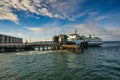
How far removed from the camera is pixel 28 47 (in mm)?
63344

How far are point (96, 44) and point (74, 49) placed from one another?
58089mm

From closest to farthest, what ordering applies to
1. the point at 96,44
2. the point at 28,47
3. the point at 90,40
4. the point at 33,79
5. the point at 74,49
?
1. the point at 33,79
2. the point at 74,49
3. the point at 28,47
4. the point at 90,40
5. the point at 96,44

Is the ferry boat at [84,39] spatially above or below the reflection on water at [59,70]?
above

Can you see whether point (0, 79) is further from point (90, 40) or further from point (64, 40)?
point (90, 40)

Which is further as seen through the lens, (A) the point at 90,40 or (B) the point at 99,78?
(A) the point at 90,40

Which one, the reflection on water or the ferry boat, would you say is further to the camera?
the ferry boat

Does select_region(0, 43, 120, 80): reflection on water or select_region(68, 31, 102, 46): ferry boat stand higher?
select_region(68, 31, 102, 46): ferry boat

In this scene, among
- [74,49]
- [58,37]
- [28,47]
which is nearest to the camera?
[74,49]

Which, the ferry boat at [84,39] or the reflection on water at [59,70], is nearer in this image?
the reflection on water at [59,70]

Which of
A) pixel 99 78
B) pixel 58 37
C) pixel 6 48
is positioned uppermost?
pixel 58 37

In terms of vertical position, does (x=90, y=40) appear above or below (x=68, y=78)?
above

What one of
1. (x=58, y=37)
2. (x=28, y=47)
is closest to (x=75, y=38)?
(x=58, y=37)

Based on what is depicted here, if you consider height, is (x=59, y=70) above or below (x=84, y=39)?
below

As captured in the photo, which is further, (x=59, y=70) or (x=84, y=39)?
(x=84, y=39)
